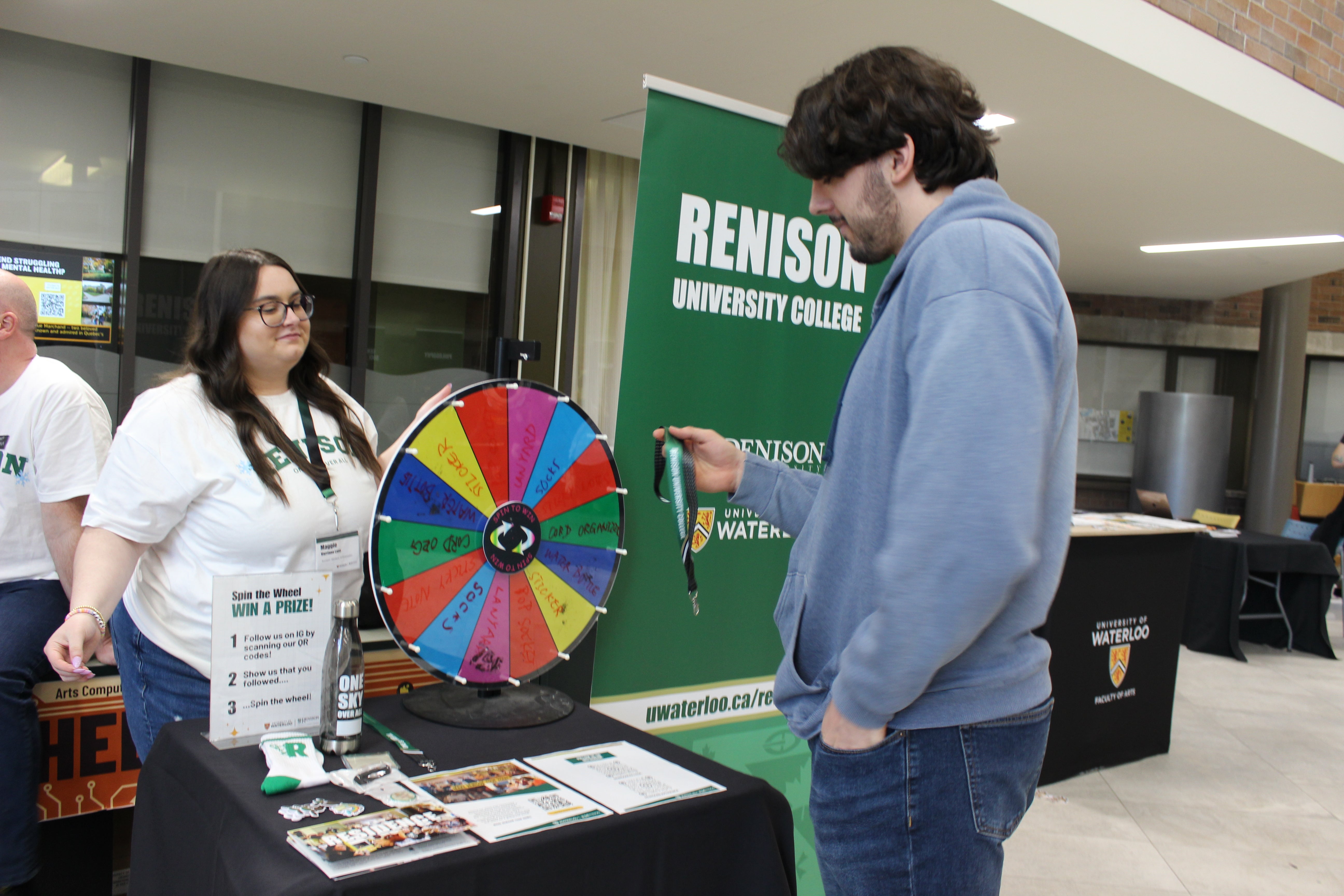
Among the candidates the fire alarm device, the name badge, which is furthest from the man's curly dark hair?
the fire alarm device

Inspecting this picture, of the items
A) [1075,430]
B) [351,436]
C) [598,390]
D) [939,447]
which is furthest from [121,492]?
[598,390]

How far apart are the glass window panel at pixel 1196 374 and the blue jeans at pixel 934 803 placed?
10.6 m

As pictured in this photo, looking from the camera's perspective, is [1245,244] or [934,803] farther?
[1245,244]

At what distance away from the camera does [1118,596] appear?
3.80 m

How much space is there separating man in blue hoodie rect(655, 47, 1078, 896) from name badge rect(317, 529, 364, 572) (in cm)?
76

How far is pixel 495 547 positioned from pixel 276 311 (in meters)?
0.63

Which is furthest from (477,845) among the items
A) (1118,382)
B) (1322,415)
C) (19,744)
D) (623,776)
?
(1322,415)

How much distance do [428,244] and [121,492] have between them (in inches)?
167

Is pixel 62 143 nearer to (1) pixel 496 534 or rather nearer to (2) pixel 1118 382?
(1) pixel 496 534

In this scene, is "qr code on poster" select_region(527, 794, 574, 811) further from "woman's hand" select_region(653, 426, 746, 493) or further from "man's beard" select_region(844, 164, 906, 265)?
"man's beard" select_region(844, 164, 906, 265)

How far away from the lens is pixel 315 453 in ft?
5.48

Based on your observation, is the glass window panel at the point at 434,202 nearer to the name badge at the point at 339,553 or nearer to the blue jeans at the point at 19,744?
the blue jeans at the point at 19,744

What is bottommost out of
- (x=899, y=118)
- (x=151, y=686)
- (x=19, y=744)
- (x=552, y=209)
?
(x=19, y=744)

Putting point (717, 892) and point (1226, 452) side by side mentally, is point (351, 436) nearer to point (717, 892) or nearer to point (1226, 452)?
point (717, 892)
